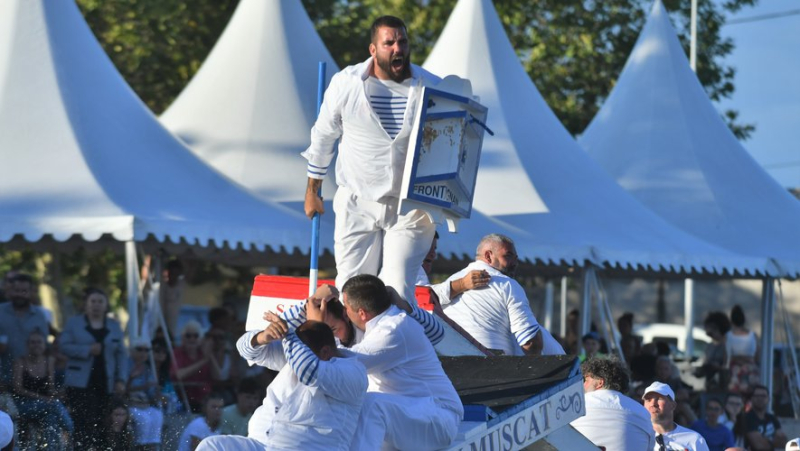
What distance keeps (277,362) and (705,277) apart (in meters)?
12.1

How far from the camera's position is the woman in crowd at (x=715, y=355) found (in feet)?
56.4

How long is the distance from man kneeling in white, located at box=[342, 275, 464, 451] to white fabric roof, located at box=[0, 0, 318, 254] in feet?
17.8

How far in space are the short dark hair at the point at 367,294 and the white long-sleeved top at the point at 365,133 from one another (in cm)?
94

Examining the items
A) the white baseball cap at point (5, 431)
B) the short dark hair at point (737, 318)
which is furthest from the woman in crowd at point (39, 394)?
the short dark hair at point (737, 318)

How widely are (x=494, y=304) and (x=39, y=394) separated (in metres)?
3.53

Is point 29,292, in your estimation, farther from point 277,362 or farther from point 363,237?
point 277,362

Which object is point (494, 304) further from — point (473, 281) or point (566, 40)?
point (566, 40)

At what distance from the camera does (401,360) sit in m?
6.85

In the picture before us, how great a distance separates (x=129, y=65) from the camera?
79.3ft

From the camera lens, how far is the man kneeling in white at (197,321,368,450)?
6.25 m

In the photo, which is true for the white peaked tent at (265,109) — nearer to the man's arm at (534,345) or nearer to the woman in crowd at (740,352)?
the woman in crowd at (740,352)

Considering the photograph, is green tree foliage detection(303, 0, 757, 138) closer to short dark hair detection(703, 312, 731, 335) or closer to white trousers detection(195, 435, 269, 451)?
short dark hair detection(703, 312, 731, 335)

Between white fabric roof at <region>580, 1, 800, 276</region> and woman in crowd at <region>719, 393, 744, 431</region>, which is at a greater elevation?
white fabric roof at <region>580, 1, 800, 276</region>

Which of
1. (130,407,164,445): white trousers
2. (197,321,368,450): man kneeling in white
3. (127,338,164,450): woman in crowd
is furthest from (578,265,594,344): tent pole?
(197,321,368,450): man kneeling in white
